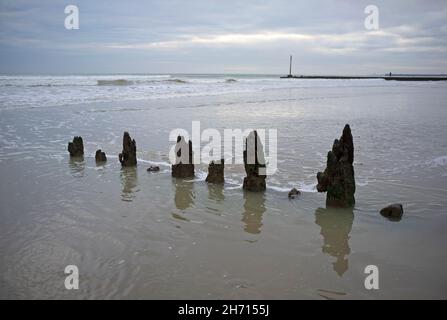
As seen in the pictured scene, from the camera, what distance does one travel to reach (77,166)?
9.84 m

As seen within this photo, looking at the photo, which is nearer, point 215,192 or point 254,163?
point 254,163

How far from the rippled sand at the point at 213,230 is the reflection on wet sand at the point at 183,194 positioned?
4 cm

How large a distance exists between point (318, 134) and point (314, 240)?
983 centimetres

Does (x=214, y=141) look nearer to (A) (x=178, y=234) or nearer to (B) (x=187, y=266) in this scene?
(A) (x=178, y=234)

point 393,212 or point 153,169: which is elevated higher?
point 153,169

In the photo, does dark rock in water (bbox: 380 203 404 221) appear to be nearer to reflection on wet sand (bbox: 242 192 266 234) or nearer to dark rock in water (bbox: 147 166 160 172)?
reflection on wet sand (bbox: 242 192 266 234)

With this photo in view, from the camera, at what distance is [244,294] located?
4262 mm

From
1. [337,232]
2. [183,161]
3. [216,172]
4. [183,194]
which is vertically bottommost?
[337,232]

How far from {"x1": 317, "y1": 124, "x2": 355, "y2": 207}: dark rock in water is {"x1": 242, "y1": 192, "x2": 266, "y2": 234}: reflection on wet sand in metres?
1.16

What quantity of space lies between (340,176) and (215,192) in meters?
2.44

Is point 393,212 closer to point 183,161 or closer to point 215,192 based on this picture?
point 215,192

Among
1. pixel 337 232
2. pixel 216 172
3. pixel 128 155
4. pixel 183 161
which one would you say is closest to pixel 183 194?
pixel 216 172
